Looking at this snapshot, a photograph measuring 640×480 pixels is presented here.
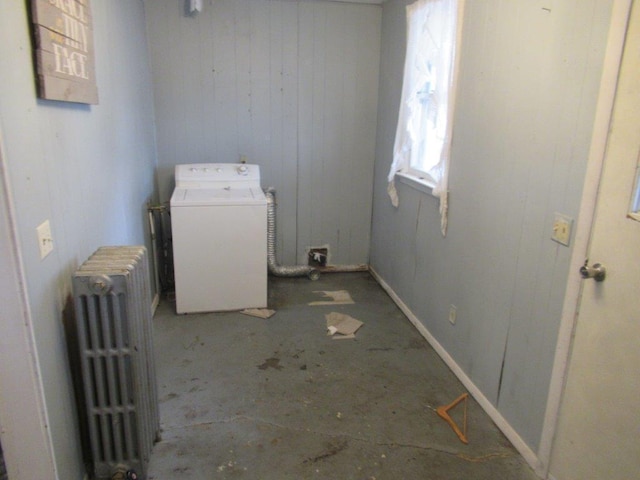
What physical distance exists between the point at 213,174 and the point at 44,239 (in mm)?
2111

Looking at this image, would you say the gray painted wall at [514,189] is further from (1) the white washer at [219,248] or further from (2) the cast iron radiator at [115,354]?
(2) the cast iron radiator at [115,354]

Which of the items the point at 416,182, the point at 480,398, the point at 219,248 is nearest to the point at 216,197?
the point at 219,248

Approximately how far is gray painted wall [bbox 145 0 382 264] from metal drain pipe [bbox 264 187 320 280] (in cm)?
17

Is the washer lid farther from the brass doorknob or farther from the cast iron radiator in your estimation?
the brass doorknob

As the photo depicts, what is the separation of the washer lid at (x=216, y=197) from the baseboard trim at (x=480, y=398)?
4.28 feet

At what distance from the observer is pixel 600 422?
1507mm

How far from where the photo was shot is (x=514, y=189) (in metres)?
1.95

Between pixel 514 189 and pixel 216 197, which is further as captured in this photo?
pixel 216 197

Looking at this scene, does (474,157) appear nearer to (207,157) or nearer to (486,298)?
(486,298)

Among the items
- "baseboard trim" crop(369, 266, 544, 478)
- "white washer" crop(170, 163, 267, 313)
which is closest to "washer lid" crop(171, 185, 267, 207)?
"white washer" crop(170, 163, 267, 313)

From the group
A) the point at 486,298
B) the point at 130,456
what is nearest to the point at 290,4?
the point at 486,298

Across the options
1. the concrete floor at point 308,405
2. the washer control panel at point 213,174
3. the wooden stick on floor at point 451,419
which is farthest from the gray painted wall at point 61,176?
the wooden stick on floor at point 451,419

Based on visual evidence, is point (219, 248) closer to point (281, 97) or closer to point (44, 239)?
point (281, 97)

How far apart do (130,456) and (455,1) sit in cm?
258
